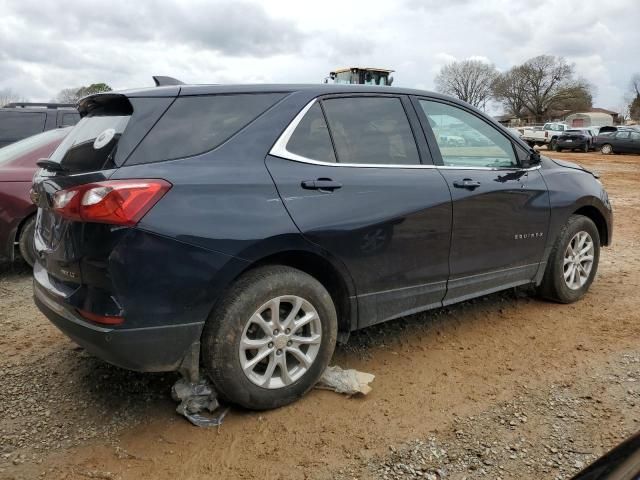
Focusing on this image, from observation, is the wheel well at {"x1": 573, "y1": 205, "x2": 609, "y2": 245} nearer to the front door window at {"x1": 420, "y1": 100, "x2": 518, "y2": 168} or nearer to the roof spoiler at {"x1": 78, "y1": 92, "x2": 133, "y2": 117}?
the front door window at {"x1": 420, "y1": 100, "x2": 518, "y2": 168}

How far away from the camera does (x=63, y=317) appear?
2703 mm

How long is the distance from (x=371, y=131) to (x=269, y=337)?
1.42 m

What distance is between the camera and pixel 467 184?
3.64 m

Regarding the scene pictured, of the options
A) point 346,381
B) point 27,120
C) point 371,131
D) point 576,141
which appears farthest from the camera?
point 576,141

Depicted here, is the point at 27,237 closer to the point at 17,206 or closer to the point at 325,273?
the point at 17,206

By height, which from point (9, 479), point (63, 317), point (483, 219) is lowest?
point (9, 479)

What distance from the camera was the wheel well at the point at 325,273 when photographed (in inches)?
115

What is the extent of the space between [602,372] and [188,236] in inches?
105

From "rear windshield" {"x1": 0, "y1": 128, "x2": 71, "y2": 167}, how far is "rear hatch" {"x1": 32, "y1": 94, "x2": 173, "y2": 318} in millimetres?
2906

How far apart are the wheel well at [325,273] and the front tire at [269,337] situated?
0.07 metres

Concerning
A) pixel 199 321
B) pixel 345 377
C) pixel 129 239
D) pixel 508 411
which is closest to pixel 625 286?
pixel 508 411

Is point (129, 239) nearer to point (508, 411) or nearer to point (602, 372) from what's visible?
point (508, 411)

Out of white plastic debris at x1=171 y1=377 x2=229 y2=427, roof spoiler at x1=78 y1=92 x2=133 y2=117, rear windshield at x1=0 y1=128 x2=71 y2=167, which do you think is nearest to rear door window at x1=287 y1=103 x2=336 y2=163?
roof spoiler at x1=78 y1=92 x2=133 y2=117

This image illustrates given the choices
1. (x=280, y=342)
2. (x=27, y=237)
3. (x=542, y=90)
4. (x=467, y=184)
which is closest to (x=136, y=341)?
(x=280, y=342)
